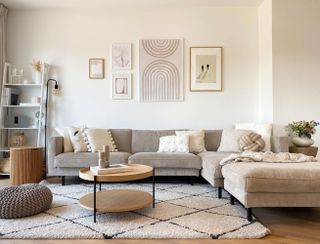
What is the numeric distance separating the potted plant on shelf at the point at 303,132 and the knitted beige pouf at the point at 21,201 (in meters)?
3.29

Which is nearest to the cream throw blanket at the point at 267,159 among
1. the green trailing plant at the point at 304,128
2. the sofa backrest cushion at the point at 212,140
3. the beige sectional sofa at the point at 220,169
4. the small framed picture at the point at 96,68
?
the beige sectional sofa at the point at 220,169

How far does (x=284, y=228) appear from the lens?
7.20 feet

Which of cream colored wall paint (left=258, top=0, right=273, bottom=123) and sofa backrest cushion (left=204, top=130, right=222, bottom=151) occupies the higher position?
cream colored wall paint (left=258, top=0, right=273, bottom=123)

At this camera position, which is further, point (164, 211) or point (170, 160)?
point (170, 160)

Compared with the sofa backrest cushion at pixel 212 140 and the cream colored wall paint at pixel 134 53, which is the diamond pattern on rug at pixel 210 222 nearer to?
the sofa backrest cushion at pixel 212 140

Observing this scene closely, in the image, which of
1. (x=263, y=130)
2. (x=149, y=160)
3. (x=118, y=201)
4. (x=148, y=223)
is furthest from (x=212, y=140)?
(x=148, y=223)

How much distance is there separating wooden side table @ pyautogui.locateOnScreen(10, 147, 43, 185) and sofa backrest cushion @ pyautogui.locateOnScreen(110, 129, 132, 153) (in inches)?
46.1

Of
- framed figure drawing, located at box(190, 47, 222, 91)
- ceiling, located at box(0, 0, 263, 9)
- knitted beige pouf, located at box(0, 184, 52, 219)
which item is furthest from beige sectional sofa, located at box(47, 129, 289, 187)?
ceiling, located at box(0, 0, 263, 9)

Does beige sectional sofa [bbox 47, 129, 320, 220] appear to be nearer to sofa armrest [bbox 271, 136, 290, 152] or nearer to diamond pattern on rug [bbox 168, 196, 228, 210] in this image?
sofa armrest [bbox 271, 136, 290, 152]

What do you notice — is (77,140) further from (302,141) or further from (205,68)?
(302,141)

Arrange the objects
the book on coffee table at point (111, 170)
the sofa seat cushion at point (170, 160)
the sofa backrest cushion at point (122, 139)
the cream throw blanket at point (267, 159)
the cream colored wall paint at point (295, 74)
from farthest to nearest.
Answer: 1. the sofa backrest cushion at point (122, 139)
2. the cream colored wall paint at point (295, 74)
3. the sofa seat cushion at point (170, 160)
4. the cream throw blanket at point (267, 159)
5. the book on coffee table at point (111, 170)

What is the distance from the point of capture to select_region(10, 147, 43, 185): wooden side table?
143 inches

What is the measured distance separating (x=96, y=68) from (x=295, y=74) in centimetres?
318

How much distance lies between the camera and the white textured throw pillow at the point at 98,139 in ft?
12.7
